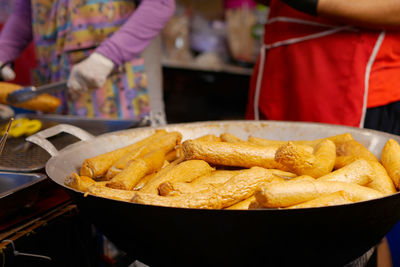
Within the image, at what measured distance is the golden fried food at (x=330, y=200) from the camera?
21.1 inches

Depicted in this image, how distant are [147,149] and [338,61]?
883 mm

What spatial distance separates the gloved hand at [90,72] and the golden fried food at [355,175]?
113 cm

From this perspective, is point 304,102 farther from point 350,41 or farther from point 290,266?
point 290,266

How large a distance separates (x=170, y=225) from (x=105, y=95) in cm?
133

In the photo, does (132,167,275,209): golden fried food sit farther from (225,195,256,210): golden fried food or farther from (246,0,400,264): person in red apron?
(246,0,400,264): person in red apron

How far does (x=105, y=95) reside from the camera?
1.75 m

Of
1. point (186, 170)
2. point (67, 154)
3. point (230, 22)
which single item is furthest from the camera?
point (230, 22)

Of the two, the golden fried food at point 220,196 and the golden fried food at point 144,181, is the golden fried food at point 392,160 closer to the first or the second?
the golden fried food at point 220,196

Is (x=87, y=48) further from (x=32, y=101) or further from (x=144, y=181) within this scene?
(x=144, y=181)

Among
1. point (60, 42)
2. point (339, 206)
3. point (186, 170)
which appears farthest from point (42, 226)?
point (60, 42)

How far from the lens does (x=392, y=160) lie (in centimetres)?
75

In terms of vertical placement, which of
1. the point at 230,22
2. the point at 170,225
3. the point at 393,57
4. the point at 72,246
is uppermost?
the point at 230,22

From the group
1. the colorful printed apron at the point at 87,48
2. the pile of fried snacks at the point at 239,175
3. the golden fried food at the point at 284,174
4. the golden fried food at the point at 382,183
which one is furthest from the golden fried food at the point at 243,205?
the colorful printed apron at the point at 87,48

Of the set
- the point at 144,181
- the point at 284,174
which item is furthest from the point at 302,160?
the point at 144,181
